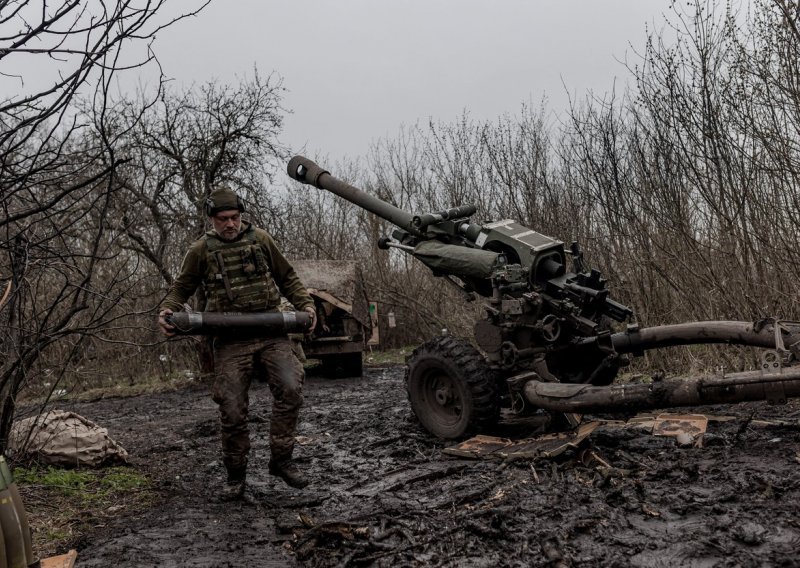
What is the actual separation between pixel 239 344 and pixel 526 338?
7.03ft

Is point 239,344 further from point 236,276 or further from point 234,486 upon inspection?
point 234,486

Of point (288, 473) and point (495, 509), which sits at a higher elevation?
point (288, 473)

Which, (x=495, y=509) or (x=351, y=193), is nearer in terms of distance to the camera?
(x=495, y=509)

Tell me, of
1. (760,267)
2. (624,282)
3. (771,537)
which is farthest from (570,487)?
(624,282)

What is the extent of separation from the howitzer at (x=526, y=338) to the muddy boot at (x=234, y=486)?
5.61 ft

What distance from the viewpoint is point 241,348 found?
483 centimetres

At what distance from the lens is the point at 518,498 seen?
4.00 metres

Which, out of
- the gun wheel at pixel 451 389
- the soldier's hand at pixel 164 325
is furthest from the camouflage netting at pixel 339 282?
the soldier's hand at pixel 164 325

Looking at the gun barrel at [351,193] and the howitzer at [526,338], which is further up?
the gun barrel at [351,193]

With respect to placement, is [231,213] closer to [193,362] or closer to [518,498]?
[518,498]

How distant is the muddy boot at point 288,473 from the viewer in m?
4.77

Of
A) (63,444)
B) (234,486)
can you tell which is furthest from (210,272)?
(63,444)

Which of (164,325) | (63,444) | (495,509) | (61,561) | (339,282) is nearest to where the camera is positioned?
(61,561)

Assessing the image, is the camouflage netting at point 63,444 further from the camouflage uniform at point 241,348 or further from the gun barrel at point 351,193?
the gun barrel at point 351,193
